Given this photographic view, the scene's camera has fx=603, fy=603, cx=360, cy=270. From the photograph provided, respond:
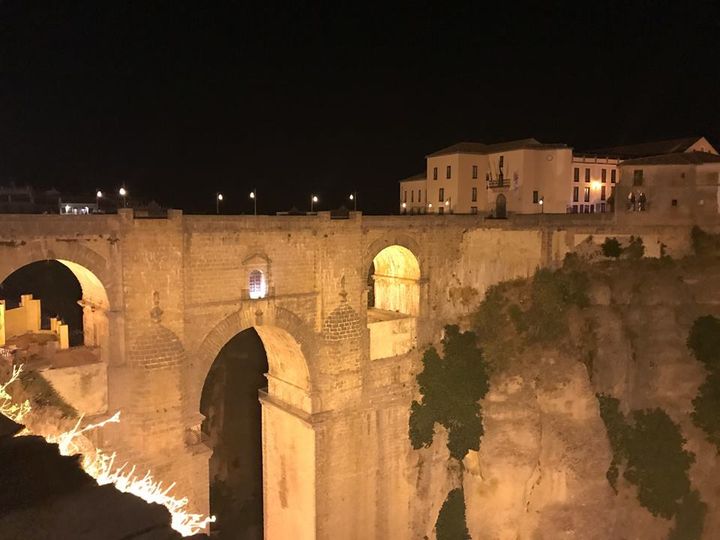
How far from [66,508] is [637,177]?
2910 cm

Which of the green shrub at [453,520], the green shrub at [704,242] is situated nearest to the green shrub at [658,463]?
the green shrub at [453,520]

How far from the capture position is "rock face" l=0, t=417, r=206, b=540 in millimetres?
3887

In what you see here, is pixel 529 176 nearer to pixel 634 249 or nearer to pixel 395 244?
pixel 634 249

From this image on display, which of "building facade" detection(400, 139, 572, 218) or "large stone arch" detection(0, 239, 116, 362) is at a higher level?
"building facade" detection(400, 139, 572, 218)

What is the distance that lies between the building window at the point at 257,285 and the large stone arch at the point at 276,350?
0.34 m

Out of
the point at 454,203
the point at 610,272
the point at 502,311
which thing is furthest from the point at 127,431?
the point at 454,203

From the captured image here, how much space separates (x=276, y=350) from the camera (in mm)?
22516

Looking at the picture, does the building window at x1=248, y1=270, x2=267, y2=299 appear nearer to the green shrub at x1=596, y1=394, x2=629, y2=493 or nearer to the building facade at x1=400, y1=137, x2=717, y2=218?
the green shrub at x1=596, y1=394, x2=629, y2=493

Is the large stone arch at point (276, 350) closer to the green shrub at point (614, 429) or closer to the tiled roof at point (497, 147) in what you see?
the green shrub at point (614, 429)

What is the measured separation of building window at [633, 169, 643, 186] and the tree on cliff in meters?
11.6

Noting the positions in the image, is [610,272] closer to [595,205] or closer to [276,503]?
[595,205]

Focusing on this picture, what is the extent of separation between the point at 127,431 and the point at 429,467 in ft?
40.7

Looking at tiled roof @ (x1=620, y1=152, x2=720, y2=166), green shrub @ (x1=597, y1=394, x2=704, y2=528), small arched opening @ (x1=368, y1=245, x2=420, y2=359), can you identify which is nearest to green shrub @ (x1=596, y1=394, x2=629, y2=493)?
green shrub @ (x1=597, y1=394, x2=704, y2=528)

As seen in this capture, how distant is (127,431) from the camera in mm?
16891
